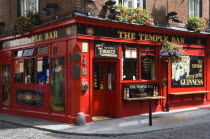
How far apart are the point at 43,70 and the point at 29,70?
1217mm

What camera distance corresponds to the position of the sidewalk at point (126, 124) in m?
8.63

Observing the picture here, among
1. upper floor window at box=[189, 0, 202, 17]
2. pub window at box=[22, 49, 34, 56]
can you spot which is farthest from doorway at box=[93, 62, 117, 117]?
upper floor window at box=[189, 0, 202, 17]

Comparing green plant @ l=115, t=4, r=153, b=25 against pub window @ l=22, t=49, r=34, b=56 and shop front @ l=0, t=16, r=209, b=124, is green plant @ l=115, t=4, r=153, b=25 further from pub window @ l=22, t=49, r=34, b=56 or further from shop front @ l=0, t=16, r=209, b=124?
pub window @ l=22, t=49, r=34, b=56

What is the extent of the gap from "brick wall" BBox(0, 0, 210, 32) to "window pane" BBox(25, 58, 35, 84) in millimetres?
2019

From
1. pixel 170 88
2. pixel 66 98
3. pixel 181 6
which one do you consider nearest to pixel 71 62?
pixel 66 98

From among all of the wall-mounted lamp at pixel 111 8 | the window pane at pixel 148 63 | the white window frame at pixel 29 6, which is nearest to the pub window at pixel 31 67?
the white window frame at pixel 29 6

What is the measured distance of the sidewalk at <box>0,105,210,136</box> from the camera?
8.63 m

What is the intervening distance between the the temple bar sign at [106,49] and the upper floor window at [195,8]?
5.65 m

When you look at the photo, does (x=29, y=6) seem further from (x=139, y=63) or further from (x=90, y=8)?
(x=139, y=63)

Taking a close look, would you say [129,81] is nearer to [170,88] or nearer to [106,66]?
[106,66]

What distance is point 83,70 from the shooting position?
398 inches

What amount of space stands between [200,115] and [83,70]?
530cm

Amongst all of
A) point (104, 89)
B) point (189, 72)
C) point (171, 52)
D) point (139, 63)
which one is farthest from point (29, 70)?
point (189, 72)

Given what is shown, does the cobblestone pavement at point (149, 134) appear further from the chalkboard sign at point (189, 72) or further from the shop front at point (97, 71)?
the chalkboard sign at point (189, 72)
